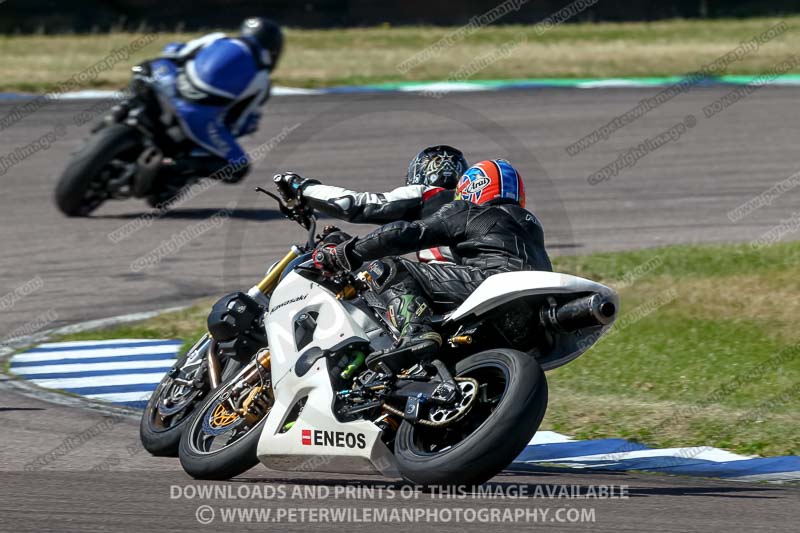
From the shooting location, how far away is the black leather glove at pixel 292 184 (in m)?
6.73

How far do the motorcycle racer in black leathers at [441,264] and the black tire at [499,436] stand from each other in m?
0.55

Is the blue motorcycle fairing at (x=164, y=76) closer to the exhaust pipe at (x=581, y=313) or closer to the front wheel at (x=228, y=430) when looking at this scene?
the front wheel at (x=228, y=430)

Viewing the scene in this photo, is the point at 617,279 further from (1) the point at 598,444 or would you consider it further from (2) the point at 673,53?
(2) the point at 673,53

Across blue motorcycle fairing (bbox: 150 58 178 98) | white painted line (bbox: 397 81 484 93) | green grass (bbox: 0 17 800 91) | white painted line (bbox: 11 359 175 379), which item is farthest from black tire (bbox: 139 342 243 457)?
green grass (bbox: 0 17 800 91)

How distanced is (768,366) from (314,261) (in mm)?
3953

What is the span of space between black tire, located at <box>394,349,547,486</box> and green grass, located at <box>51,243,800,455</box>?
85.3 inches

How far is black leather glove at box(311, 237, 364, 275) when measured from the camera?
20.8 feet

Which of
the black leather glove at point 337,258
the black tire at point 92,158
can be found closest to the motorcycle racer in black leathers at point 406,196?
the black leather glove at point 337,258

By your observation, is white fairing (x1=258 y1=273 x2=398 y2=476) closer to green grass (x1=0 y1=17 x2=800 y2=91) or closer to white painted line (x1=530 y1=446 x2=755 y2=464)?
white painted line (x1=530 y1=446 x2=755 y2=464)

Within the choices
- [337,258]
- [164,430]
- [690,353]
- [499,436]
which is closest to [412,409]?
[499,436]

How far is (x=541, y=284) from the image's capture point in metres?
5.71

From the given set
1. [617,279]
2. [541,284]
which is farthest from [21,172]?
[541,284]

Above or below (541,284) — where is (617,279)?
below

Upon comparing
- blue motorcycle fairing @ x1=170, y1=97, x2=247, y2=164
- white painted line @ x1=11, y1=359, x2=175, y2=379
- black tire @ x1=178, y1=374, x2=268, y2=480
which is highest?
black tire @ x1=178, y1=374, x2=268, y2=480
